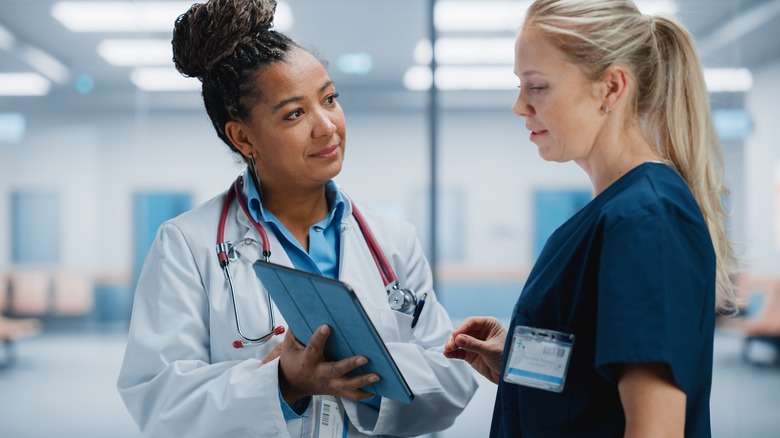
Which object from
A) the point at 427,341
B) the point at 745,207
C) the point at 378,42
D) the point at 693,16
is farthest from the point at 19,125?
the point at 745,207

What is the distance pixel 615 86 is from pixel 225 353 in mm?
810

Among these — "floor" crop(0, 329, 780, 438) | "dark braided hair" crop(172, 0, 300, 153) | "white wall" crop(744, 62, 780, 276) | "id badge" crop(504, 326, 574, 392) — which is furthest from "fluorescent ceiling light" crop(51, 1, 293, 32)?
"id badge" crop(504, 326, 574, 392)

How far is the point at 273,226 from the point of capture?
138 cm

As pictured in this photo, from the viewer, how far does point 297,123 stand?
134 cm

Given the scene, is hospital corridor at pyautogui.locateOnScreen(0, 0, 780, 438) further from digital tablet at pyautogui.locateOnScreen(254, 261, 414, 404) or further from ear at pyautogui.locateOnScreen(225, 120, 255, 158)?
digital tablet at pyautogui.locateOnScreen(254, 261, 414, 404)

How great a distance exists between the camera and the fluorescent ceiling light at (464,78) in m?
3.40

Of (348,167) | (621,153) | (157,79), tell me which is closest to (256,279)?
(621,153)

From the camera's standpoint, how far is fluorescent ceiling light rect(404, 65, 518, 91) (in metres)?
3.40

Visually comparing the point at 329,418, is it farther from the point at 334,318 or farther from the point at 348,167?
the point at 348,167

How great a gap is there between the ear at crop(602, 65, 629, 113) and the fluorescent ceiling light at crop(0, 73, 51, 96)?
9.95ft

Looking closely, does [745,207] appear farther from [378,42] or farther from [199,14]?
[199,14]

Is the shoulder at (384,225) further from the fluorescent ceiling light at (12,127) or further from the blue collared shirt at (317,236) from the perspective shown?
the fluorescent ceiling light at (12,127)

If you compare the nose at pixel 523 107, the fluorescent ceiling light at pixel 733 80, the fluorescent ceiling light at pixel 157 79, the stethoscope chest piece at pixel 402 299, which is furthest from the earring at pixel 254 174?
the fluorescent ceiling light at pixel 733 80

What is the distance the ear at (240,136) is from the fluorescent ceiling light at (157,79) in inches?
79.2
